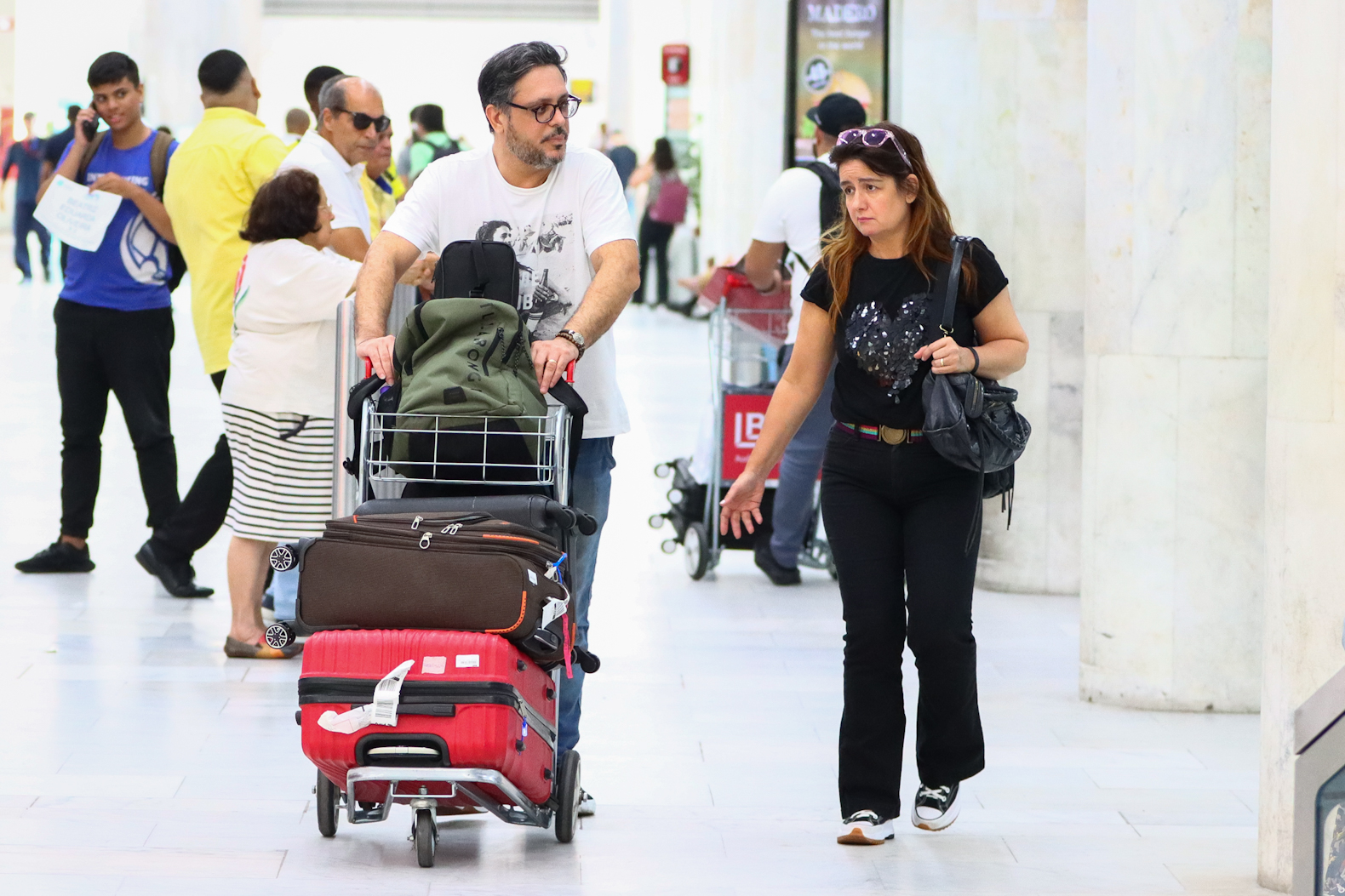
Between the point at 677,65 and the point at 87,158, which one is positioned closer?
the point at 87,158

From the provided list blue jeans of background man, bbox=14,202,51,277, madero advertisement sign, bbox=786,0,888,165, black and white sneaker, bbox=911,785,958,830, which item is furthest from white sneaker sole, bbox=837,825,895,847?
blue jeans of background man, bbox=14,202,51,277

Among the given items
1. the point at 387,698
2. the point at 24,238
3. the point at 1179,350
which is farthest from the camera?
the point at 24,238

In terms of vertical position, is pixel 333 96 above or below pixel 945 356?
above

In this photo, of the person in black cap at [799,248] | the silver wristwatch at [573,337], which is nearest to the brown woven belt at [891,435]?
the silver wristwatch at [573,337]

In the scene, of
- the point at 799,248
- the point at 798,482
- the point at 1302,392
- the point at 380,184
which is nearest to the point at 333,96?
the point at 380,184

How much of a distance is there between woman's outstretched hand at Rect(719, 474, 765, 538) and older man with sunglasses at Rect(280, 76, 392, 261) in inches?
92.3

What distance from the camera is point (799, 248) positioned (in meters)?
7.02

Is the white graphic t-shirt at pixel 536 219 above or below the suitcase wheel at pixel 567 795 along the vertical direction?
above

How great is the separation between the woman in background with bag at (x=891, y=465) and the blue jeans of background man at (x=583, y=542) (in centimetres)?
30

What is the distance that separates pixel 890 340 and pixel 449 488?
994 millimetres

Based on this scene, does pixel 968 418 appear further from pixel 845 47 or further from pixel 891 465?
pixel 845 47

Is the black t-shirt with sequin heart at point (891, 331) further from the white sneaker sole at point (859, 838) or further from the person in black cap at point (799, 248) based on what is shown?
the person in black cap at point (799, 248)

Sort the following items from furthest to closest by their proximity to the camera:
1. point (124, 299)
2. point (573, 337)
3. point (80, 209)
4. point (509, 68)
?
1. point (124, 299)
2. point (80, 209)
3. point (509, 68)
4. point (573, 337)

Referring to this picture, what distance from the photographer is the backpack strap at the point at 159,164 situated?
22.9 feet
